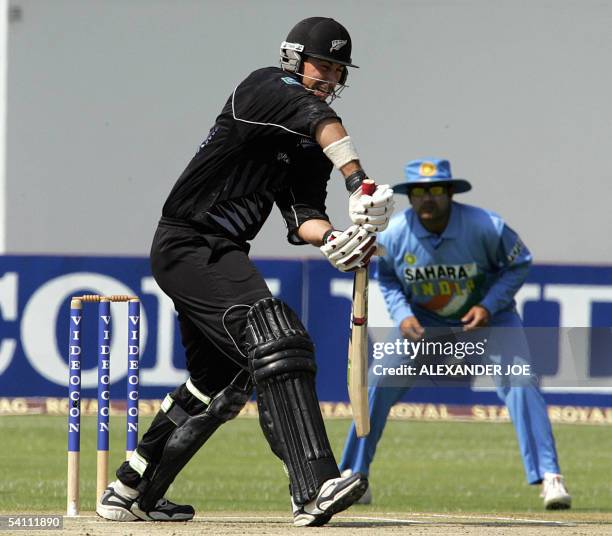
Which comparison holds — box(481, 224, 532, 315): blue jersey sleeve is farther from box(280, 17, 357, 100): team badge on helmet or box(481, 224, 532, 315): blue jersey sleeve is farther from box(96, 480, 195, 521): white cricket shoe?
box(280, 17, 357, 100): team badge on helmet

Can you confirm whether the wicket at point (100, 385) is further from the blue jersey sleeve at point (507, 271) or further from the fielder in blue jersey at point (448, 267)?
the blue jersey sleeve at point (507, 271)

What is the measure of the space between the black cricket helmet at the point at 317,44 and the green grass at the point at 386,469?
232cm

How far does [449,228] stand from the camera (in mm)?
8242

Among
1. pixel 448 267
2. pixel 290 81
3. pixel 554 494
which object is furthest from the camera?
pixel 448 267

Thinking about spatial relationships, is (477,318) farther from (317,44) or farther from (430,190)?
(317,44)

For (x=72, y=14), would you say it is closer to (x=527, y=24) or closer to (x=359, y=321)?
(x=527, y=24)

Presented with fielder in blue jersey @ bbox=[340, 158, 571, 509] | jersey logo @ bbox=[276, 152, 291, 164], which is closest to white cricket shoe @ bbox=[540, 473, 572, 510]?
fielder in blue jersey @ bbox=[340, 158, 571, 509]

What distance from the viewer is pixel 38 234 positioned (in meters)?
14.0

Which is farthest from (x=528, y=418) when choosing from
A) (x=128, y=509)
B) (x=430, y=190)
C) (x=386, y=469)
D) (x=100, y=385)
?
(x=128, y=509)

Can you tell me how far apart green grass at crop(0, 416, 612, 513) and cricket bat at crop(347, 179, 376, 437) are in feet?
6.10

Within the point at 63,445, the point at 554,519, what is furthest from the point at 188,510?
the point at 63,445

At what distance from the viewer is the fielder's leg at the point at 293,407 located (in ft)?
17.3

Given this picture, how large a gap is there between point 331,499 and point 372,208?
0.90 m

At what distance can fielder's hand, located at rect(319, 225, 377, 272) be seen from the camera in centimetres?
532
